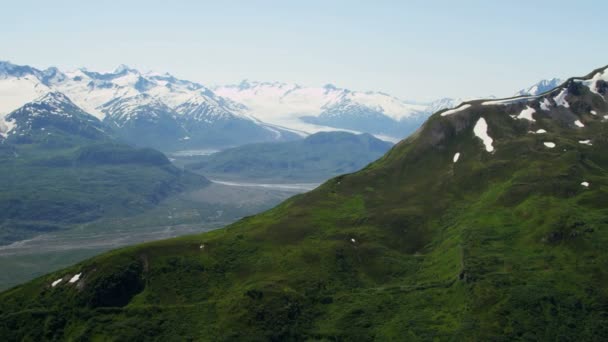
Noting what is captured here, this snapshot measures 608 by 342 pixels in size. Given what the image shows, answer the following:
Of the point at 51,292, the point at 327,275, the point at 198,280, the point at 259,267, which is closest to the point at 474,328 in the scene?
the point at 327,275

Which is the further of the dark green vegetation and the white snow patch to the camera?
the white snow patch

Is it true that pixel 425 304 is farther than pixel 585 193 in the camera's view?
No

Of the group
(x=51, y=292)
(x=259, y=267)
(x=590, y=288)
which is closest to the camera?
(x=590, y=288)

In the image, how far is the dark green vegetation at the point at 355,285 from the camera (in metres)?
142

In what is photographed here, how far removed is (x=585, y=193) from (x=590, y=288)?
2021 inches

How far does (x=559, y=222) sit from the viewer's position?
567ft

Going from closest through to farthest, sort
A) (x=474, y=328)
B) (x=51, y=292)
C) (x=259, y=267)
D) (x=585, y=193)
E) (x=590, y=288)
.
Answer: (x=474, y=328) → (x=590, y=288) → (x=51, y=292) → (x=259, y=267) → (x=585, y=193)

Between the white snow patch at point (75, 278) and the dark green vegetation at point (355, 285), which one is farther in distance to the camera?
the white snow patch at point (75, 278)

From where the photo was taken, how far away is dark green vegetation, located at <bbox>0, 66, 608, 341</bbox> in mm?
142375

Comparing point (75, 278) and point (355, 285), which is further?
point (355, 285)

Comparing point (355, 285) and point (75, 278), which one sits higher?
point (75, 278)

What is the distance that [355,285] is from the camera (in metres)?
165

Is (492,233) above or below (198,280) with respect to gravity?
above

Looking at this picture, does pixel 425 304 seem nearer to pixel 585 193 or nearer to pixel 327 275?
pixel 327 275
